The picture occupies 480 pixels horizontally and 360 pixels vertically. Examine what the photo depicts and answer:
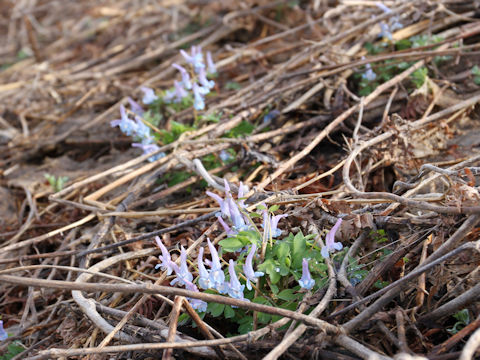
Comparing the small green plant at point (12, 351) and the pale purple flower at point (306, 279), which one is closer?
the pale purple flower at point (306, 279)

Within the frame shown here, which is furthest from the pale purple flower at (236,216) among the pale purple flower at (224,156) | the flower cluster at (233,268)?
the pale purple flower at (224,156)

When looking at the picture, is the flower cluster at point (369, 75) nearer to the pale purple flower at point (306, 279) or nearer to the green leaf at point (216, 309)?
the pale purple flower at point (306, 279)

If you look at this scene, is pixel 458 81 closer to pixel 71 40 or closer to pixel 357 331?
pixel 357 331

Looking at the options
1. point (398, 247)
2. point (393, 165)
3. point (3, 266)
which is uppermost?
point (398, 247)

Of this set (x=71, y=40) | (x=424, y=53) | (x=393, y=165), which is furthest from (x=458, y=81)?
(x=71, y=40)

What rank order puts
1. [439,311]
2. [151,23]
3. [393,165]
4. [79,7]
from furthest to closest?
1. [79,7]
2. [151,23]
3. [393,165]
4. [439,311]

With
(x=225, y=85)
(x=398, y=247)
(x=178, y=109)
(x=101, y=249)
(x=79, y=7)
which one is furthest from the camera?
(x=79, y=7)

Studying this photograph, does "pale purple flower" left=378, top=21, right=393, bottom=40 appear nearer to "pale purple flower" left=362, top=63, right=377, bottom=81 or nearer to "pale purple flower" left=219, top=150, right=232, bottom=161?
"pale purple flower" left=362, top=63, right=377, bottom=81
